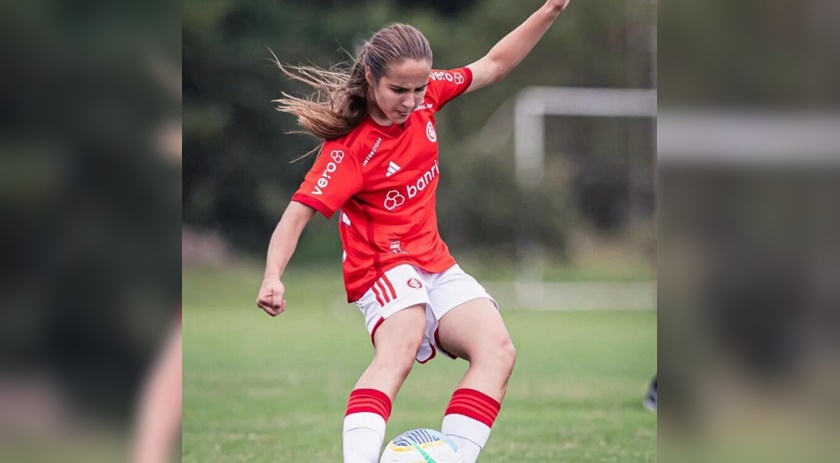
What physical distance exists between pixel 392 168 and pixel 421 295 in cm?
45

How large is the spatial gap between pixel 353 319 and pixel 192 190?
4.46 metres

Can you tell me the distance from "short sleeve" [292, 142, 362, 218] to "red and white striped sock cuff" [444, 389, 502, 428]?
0.74 metres

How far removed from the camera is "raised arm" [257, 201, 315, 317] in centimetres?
314

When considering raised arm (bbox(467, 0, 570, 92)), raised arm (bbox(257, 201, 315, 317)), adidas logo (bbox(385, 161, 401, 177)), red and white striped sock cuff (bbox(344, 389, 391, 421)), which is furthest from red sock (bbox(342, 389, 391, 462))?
raised arm (bbox(467, 0, 570, 92))

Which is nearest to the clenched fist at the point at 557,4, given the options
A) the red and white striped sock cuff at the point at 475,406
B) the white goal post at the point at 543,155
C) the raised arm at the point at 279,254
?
the raised arm at the point at 279,254

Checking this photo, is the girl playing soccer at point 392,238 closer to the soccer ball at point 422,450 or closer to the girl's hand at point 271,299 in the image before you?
the soccer ball at point 422,450

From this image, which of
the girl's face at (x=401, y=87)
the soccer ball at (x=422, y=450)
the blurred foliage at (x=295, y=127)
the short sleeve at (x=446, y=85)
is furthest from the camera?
the blurred foliage at (x=295, y=127)

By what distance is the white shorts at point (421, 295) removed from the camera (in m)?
3.63

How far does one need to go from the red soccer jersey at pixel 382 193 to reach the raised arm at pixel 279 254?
0.09 m

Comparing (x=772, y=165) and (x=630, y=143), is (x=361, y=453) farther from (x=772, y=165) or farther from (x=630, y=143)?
(x=630, y=143)

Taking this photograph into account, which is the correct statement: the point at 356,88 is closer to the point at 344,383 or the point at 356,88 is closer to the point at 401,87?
the point at 401,87

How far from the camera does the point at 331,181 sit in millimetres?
3561

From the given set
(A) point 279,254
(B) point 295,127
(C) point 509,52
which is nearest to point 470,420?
(A) point 279,254

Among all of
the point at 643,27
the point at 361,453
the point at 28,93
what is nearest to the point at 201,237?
the point at 643,27
